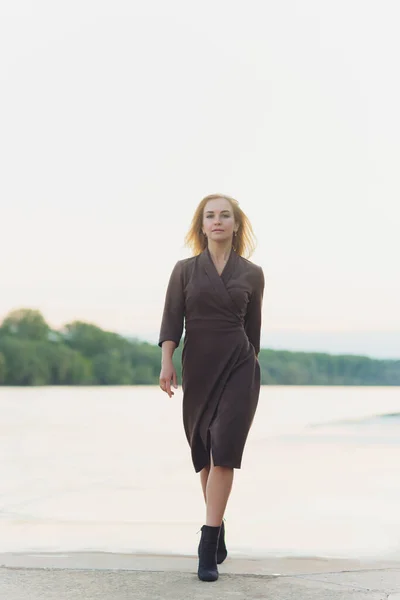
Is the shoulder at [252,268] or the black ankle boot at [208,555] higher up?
the shoulder at [252,268]

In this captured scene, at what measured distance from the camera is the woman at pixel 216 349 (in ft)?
15.0

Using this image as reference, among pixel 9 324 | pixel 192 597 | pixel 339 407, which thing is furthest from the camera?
pixel 9 324

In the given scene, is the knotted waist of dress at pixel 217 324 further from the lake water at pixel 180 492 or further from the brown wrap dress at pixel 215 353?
the lake water at pixel 180 492

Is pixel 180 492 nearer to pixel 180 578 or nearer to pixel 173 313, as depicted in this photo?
pixel 173 313

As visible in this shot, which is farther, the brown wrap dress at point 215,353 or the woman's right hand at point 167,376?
the woman's right hand at point 167,376

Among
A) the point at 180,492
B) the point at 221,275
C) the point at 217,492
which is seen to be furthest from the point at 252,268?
the point at 180,492

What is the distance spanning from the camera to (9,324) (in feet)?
146

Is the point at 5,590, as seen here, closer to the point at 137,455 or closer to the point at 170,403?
the point at 137,455

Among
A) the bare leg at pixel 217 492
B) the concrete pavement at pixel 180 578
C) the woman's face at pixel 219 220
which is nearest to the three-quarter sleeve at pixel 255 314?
the woman's face at pixel 219 220

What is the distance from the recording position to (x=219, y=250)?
4.91 meters

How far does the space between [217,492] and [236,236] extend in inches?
50.6

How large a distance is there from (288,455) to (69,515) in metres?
4.46

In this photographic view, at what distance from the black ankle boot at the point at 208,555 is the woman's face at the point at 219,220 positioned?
4.53 ft

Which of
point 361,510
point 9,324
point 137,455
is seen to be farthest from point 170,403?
point 9,324
